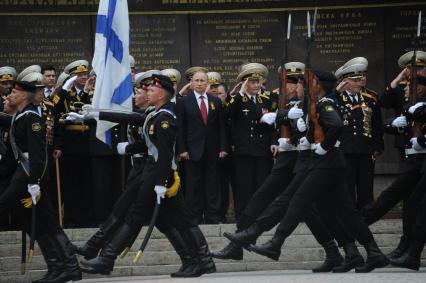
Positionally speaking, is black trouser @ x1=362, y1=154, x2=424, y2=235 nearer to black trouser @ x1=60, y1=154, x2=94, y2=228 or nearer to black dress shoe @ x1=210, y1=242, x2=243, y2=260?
black dress shoe @ x1=210, y1=242, x2=243, y2=260

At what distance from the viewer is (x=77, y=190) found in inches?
645

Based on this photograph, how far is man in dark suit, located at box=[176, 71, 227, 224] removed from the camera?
16.1m

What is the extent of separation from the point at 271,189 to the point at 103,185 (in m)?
2.54

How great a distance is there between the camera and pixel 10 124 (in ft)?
46.4

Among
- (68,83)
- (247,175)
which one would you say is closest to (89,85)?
(68,83)

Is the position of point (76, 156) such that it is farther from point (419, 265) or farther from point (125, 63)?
point (419, 265)

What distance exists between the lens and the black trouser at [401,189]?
14344 millimetres

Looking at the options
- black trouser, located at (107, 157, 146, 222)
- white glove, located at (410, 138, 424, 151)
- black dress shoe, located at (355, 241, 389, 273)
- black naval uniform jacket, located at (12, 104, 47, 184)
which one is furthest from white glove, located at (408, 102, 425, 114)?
black naval uniform jacket, located at (12, 104, 47, 184)

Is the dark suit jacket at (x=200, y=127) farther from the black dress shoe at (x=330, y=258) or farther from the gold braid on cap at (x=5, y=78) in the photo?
the black dress shoe at (x=330, y=258)

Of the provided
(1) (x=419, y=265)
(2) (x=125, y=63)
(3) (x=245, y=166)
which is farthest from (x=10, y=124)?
(1) (x=419, y=265)

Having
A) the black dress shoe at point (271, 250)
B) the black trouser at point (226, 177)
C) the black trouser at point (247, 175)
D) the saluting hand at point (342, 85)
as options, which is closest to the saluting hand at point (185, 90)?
the black trouser at point (226, 177)

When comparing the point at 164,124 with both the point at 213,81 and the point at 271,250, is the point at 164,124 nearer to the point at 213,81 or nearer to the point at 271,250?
the point at 271,250

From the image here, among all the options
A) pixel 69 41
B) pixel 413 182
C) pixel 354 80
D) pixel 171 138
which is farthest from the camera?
pixel 69 41

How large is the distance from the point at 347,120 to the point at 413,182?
1929 millimetres
